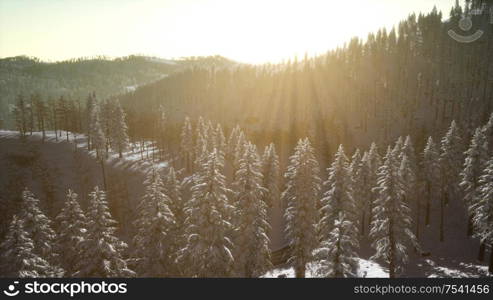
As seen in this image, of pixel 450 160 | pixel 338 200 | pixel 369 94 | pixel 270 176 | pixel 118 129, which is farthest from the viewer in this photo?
pixel 369 94

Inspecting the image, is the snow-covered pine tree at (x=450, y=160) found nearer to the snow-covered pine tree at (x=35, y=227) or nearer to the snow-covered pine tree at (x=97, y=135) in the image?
the snow-covered pine tree at (x=35, y=227)

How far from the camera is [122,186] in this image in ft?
219

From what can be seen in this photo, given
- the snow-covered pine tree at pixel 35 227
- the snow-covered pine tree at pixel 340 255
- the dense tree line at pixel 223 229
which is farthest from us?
the snow-covered pine tree at pixel 35 227

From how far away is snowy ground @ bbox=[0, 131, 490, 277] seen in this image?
129 ft

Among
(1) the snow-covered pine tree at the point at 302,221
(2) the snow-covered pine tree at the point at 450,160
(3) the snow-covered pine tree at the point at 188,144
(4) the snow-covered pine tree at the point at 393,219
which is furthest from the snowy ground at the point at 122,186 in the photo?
(2) the snow-covered pine tree at the point at 450,160

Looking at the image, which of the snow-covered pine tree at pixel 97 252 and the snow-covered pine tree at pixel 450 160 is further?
the snow-covered pine tree at pixel 450 160

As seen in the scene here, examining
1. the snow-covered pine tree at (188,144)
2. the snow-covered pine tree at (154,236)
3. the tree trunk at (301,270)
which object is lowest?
the tree trunk at (301,270)

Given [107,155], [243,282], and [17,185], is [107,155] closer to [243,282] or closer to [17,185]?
[17,185]

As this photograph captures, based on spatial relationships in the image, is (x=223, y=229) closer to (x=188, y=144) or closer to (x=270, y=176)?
(x=270, y=176)

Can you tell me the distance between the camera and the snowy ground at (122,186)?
39250mm

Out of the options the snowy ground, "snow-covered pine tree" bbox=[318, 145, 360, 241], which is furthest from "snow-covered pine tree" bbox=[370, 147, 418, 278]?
the snowy ground

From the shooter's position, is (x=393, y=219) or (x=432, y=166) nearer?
(x=393, y=219)

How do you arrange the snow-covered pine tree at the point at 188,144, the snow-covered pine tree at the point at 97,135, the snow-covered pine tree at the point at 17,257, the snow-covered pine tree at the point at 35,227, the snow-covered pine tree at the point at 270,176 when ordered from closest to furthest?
the snow-covered pine tree at the point at 17,257 → the snow-covered pine tree at the point at 35,227 → the snow-covered pine tree at the point at 270,176 → the snow-covered pine tree at the point at 97,135 → the snow-covered pine tree at the point at 188,144

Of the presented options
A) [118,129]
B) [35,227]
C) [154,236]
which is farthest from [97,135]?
[154,236]
